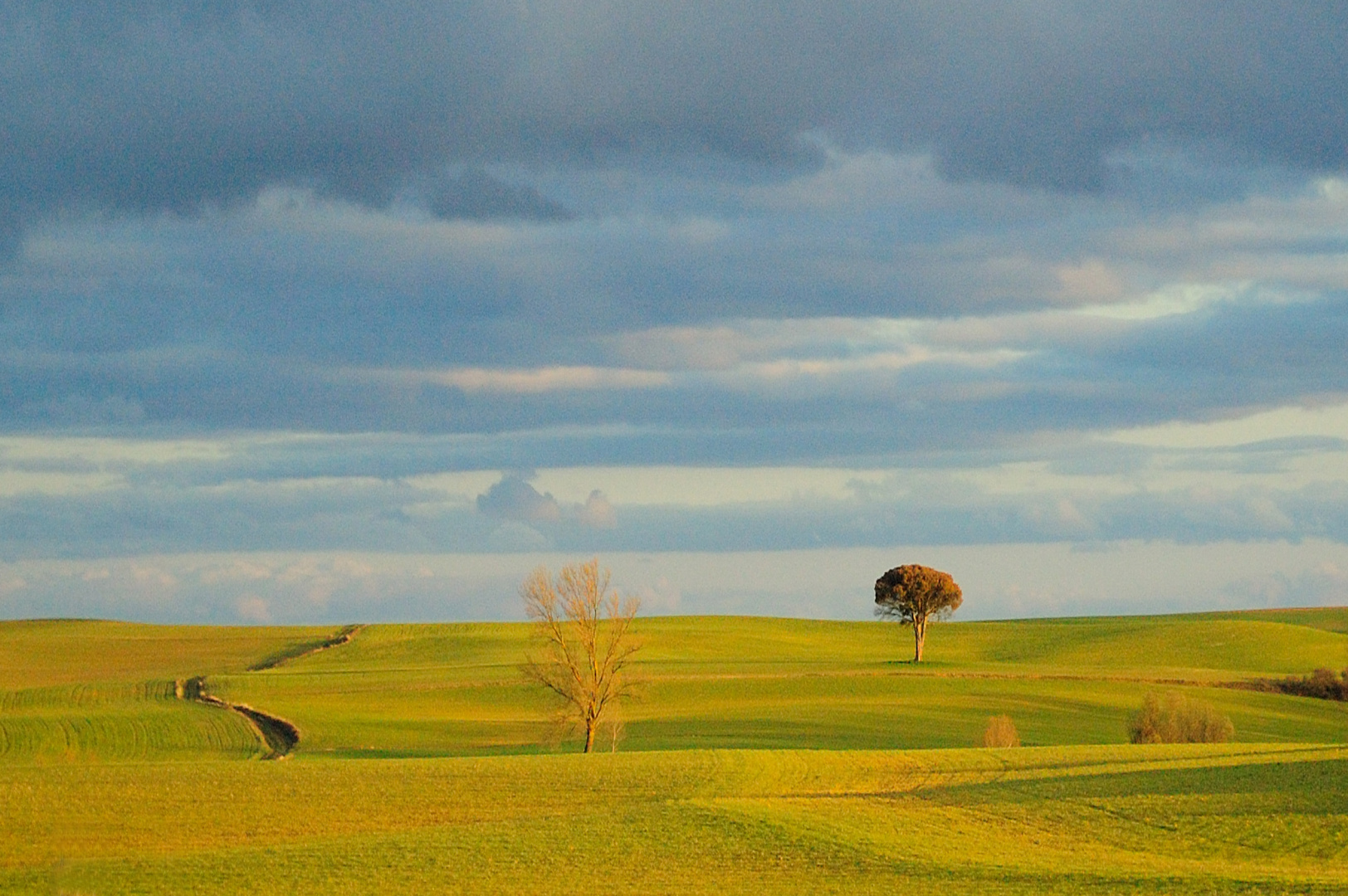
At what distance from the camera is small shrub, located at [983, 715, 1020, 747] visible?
182 feet

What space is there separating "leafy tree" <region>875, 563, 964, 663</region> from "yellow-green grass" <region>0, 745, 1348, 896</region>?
4510 cm

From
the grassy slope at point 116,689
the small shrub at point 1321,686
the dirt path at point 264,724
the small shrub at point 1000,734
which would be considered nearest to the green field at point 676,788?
the grassy slope at point 116,689

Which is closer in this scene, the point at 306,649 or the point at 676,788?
the point at 676,788

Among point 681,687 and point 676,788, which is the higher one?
point 681,687

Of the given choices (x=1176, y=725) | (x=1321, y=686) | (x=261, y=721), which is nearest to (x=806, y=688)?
(x=1176, y=725)

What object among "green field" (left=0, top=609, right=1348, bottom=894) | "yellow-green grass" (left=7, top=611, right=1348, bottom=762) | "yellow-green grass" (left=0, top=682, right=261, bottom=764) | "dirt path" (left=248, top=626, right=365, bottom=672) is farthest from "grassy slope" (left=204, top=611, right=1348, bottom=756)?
"yellow-green grass" (left=0, top=682, right=261, bottom=764)

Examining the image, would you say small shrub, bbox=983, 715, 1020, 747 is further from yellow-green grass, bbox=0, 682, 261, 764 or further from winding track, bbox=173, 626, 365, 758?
yellow-green grass, bbox=0, 682, 261, 764

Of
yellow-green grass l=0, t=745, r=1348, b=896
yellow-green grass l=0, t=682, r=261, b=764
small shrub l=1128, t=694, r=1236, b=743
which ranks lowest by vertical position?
yellow-green grass l=0, t=682, r=261, b=764

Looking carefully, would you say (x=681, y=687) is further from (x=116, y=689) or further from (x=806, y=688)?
(x=116, y=689)

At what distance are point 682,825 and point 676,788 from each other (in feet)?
23.8

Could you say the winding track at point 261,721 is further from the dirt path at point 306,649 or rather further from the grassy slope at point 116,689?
the dirt path at point 306,649

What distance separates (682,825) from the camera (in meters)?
31.0

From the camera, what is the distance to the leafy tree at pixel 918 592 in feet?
299

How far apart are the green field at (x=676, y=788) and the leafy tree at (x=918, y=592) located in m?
6.25
